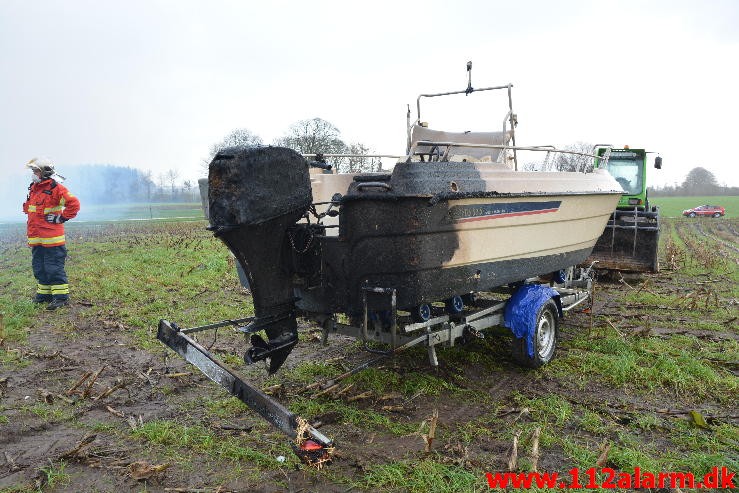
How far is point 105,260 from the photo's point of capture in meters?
10.1

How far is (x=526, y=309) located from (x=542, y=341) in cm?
47

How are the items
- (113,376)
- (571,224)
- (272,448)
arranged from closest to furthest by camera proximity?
(272,448)
(113,376)
(571,224)

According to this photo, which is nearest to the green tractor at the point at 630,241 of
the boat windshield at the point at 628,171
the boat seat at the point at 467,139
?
the boat windshield at the point at 628,171

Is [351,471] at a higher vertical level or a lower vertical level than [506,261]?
lower

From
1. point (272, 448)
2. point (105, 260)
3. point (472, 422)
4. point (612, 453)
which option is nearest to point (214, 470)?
point (272, 448)

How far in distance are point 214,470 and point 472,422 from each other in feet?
5.47

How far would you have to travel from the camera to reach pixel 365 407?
12.2 feet

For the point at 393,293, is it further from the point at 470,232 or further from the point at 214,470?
the point at 214,470

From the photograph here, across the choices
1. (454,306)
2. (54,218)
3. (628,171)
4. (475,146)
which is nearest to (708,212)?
(628,171)

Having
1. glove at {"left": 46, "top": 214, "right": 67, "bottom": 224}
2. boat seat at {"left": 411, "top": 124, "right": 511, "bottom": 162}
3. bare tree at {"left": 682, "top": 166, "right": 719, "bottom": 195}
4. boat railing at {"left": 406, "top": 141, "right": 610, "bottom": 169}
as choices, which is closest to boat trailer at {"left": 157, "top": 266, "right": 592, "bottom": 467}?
boat railing at {"left": 406, "top": 141, "right": 610, "bottom": 169}

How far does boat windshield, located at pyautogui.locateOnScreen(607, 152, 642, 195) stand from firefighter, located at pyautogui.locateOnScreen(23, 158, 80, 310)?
31.2 ft

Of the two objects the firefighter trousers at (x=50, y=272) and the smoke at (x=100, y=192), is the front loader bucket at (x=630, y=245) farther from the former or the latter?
the smoke at (x=100, y=192)

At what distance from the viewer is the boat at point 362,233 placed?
2963 mm

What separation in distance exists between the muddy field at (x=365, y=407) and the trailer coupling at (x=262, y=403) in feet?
1.15
